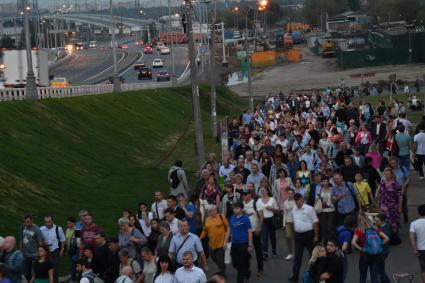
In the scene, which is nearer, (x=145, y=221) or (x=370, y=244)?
(x=370, y=244)

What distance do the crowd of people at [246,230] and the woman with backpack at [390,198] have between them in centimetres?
2

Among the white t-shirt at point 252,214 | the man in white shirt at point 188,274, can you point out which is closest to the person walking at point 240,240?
the white t-shirt at point 252,214

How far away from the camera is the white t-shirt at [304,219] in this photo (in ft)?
48.9

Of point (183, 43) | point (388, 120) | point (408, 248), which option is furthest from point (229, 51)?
point (408, 248)

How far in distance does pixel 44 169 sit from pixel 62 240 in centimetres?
1054

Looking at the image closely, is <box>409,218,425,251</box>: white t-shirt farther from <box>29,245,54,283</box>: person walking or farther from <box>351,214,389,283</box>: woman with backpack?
<box>29,245,54,283</box>: person walking

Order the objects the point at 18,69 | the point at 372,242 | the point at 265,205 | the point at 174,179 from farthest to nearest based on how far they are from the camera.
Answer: the point at 18,69
the point at 174,179
the point at 265,205
the point at 372,242

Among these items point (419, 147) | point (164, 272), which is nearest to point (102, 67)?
point (419, 147)

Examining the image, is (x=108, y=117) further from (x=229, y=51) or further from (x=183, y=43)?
(x=183, y=43)

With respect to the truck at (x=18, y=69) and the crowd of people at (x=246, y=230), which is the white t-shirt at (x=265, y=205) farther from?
the truck at (x=18, y=69)

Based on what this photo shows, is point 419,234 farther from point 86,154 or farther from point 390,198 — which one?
point 86,154

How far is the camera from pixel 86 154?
30.6 m

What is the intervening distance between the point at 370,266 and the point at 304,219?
62.4 inches

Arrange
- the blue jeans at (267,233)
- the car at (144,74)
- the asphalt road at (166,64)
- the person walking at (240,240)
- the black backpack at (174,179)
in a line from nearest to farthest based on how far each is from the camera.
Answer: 1. the person walking at (240,240)
2. the blue jeans at (267,233)
3. the black backpack at (174,179)
4. the car at (144,74)
5. the asphalt road at (166,64)
